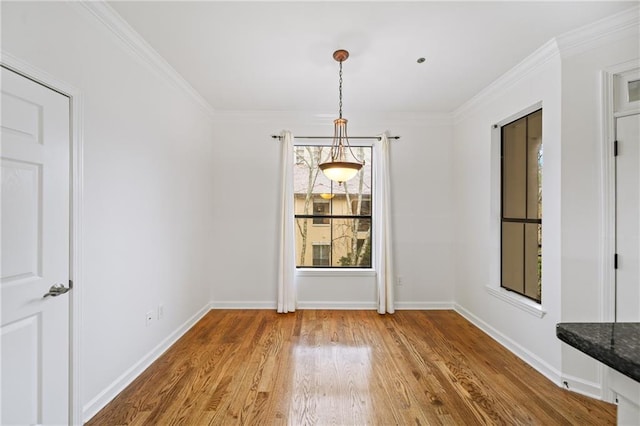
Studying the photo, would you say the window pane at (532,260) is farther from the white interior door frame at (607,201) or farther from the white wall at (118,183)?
the white wall at (118,183)

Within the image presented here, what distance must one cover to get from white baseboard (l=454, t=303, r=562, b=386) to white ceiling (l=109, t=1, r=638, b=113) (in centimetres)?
259

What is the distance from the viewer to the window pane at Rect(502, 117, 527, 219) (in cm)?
291

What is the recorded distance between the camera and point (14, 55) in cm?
143

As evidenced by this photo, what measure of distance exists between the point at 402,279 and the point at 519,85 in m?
2.58

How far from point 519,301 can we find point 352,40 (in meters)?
2.74

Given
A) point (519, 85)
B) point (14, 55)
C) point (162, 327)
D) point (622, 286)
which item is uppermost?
point (519, 85)

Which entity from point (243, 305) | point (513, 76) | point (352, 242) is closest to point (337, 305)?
point (352, 242)

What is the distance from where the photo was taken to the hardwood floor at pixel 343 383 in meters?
1.92

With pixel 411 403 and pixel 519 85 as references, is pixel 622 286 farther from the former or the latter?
pixel 519 85

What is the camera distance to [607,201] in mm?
2094

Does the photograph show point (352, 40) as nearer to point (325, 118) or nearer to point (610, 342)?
point (325, 118)

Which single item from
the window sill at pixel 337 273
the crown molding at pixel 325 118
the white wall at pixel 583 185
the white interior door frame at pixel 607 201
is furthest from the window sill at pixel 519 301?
the crown molding at pixel 325 118

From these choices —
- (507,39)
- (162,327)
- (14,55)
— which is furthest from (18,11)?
(507,39)

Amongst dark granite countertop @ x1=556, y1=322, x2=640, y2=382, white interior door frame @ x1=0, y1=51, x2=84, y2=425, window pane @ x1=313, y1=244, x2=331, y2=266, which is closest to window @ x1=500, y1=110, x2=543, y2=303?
window pane @ x1=313, y1=244, x2=331, y2=266
